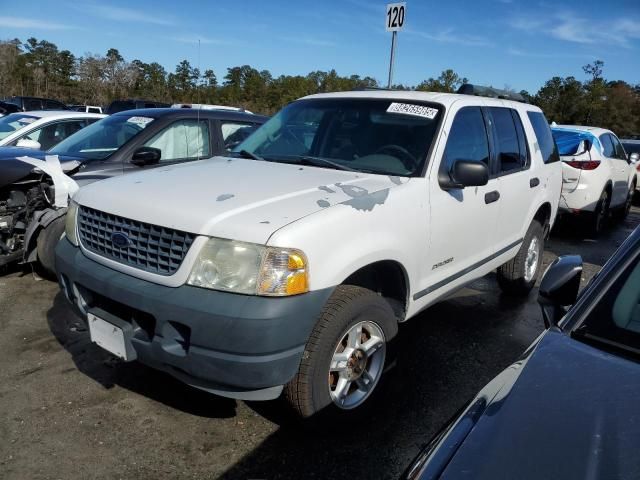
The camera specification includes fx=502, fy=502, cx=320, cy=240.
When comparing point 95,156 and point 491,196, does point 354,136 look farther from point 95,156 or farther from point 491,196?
point 95,156

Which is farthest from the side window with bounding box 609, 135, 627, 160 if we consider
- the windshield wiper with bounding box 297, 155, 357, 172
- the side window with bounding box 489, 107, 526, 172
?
the windshield wiper with bounding box 297, 155, 357, 172

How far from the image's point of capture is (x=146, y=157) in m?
5.00

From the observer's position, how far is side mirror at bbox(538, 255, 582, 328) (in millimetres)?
2105

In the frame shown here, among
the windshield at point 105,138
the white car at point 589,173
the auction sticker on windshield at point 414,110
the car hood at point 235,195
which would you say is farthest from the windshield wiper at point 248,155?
the white car at point 589,173

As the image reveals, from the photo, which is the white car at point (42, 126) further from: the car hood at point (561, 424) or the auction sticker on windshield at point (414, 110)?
the car hood at point (561, 424)

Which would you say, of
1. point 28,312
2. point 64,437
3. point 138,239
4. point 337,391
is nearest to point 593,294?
point 337,391

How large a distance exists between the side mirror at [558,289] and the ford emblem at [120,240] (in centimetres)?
201

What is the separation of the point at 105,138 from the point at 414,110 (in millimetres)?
3880

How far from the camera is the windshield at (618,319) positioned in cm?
175

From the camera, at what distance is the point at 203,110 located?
5957 mm

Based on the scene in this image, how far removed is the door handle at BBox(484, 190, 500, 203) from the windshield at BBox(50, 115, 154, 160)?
147 inches

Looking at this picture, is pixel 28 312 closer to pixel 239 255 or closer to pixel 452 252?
pixel 239 255

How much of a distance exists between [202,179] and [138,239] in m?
0.63

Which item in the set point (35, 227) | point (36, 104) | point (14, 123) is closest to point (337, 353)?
point (35, 227)
